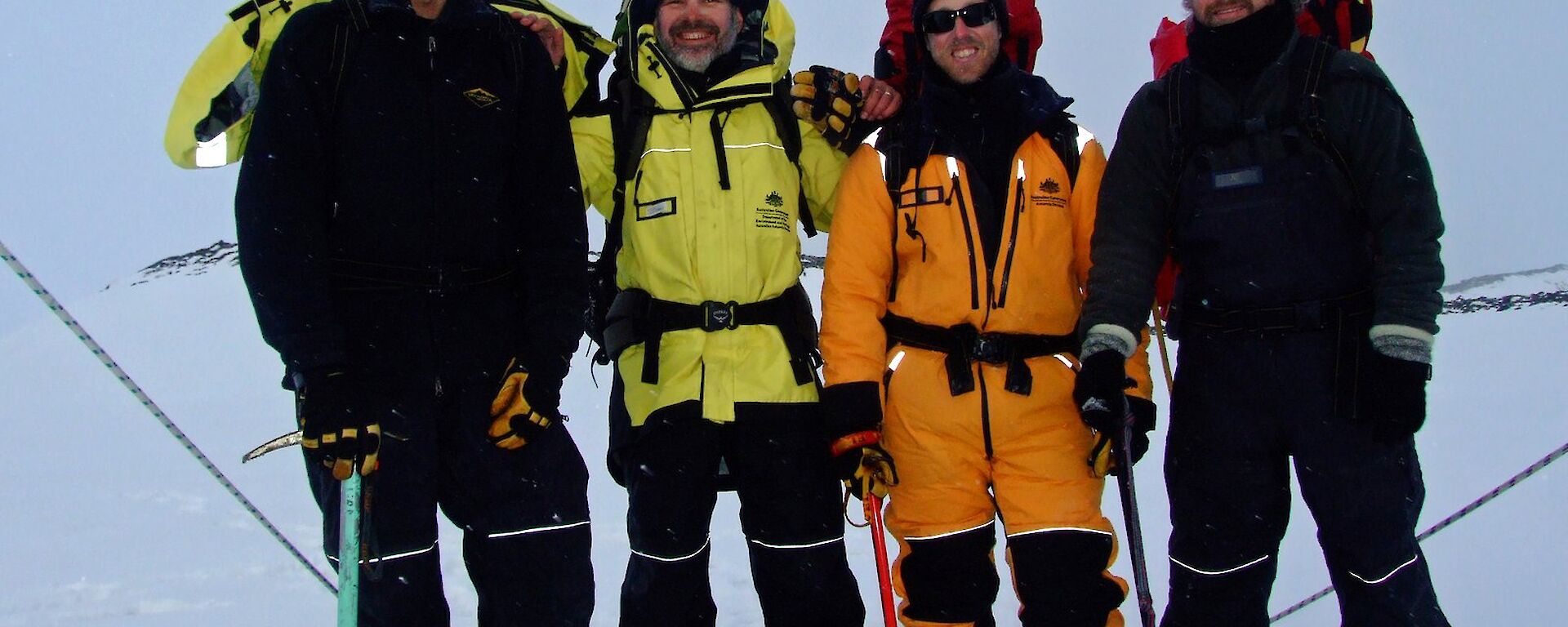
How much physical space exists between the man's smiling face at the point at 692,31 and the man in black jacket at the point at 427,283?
1.99 ft

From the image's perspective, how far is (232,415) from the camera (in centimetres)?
924

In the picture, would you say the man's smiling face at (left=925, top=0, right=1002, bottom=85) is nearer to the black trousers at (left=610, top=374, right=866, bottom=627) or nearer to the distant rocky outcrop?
the black trousers at (left=610, top=374, right=866, bottom=627)

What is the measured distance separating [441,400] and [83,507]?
526cm

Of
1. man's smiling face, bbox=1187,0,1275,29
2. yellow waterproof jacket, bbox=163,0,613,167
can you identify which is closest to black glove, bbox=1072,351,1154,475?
man's smiling face, bbox=1187,0,1275,29

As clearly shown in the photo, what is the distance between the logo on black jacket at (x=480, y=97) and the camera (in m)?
3.05

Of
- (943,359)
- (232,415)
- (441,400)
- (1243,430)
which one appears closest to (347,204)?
(441,400)

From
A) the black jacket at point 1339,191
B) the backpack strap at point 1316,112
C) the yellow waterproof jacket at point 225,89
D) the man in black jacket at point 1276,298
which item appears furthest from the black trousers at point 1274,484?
the yellow waterproof jacket at point 225,89

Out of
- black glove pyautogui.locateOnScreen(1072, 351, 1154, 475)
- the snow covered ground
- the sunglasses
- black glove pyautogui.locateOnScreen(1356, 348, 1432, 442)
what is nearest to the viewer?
black glove pyautogui.locateOnScreen(1356, 348, 1432, 442)

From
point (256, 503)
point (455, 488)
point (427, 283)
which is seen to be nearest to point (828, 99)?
point (427, 283)

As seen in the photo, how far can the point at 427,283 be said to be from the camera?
2990 mm

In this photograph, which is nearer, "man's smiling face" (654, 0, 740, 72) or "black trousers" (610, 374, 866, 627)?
"black trousers" (610, 374, 866, 627)

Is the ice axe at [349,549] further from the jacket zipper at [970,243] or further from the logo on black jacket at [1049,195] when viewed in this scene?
the logo on black jacket at [1049,195]

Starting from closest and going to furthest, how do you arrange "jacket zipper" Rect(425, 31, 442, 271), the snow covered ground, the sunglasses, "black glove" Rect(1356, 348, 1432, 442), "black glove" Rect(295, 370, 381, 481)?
1. "black glove" Rect(295, 370, 381, 481)
2. "black glove" Rect(1356, 348, 1432, 442)
3. "jacket zipper" Rect(425, 31, 442, 271)
4. the sunglasses
5. the snow covered ground

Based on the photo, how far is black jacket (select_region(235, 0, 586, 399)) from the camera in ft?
9.14
